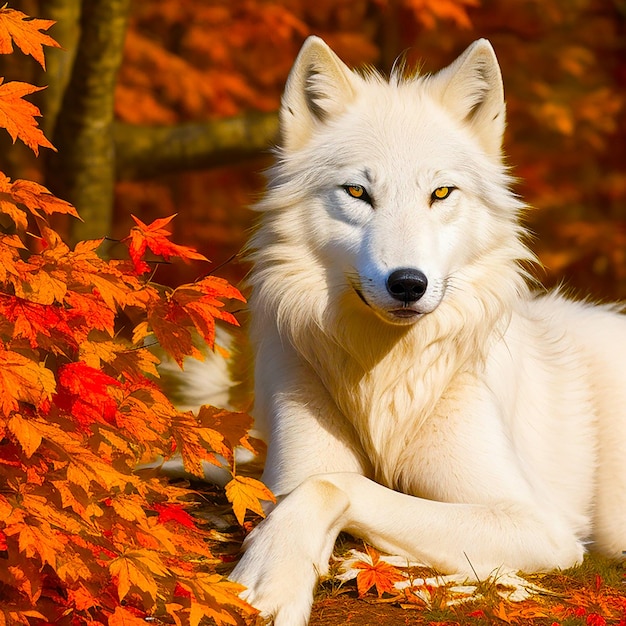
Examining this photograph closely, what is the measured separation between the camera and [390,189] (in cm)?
383

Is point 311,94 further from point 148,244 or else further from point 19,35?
point 19,35

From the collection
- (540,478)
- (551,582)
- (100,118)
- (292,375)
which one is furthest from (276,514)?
(100,118)

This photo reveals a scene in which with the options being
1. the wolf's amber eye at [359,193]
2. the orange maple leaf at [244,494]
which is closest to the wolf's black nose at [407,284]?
the wolf's amber eye at [359,193]

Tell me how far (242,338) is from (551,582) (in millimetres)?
2943

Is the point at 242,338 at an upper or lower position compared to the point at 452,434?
lower

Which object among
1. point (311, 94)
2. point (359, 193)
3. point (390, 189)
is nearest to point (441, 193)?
point (390, 189)

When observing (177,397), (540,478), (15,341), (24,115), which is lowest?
(177,397)

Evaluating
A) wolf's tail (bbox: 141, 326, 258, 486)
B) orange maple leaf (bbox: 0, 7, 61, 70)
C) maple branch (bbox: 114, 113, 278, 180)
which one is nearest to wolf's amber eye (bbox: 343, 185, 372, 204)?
orange maple leaf (bbox: 0, 7, 61, 70)

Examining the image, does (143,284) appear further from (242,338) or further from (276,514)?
(242,338)

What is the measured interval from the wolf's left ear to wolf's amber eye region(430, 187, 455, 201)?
45cm

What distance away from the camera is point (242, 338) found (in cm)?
624

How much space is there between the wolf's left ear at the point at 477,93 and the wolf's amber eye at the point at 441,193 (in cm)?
45

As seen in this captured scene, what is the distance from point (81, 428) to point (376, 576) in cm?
124

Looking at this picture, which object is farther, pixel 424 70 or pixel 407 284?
pixel 424 70
